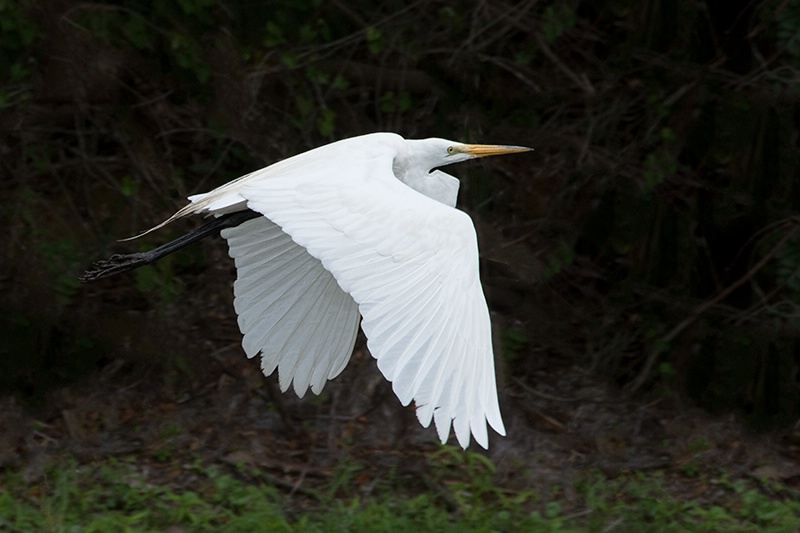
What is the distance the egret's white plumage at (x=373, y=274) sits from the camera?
2.24 metres

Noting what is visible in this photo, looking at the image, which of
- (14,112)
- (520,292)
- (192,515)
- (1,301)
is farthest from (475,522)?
(14,112)

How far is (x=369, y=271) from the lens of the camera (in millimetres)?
2484

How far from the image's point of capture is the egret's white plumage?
2.24 metres

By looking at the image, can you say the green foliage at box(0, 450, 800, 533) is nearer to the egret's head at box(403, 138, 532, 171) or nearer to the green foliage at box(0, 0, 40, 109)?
the egret's head at box(403, 138, 532, 171)

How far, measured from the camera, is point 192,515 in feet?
12.7

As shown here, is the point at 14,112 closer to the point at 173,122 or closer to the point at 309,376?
the point at 173,122

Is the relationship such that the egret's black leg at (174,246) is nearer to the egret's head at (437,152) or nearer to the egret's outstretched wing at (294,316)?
the egret's outstretched wing at (294,316)

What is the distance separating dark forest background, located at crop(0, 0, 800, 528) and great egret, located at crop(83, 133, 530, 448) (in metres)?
1.48

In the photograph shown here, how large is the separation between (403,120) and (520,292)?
908 mm

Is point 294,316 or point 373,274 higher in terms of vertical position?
point 373,274

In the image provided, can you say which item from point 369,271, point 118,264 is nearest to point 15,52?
point 118,264

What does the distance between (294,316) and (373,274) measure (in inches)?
31.3

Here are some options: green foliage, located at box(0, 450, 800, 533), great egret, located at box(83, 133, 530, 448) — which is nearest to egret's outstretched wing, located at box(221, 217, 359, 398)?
great egret, located at box(83, 133, 530, 448)

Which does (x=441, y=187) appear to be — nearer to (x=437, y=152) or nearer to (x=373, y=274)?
(x=437, y=152)
